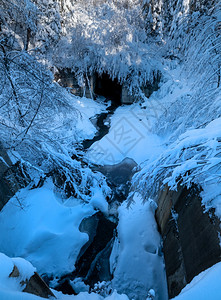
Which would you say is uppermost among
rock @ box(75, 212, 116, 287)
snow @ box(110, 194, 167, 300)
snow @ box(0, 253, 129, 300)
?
snow @ box(0, 253, 129, 300)

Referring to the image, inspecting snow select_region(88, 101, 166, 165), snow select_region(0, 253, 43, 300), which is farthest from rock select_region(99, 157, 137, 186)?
snow select_region(0, 253, 43, 300)

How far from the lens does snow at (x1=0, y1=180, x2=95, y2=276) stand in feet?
8.95

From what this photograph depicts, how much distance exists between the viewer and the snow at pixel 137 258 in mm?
2747

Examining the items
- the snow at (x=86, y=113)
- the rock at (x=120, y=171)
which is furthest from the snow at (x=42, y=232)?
the snow at (x=86, y=113)

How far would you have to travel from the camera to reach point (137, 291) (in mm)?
2705

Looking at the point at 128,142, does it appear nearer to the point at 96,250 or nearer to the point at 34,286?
the point at 96,250

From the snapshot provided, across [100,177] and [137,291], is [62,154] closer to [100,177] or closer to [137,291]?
[100,177]

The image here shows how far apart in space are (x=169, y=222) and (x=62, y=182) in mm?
2409

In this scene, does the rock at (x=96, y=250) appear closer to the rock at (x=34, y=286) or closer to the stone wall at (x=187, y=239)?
the stone wall at (x=187, y=239)

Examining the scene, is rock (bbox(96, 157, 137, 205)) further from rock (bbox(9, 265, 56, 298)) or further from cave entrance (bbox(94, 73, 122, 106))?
cave entrance (bbox(94, 73, 122, 106))

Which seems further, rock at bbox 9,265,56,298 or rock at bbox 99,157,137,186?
rock at bbox 99,157,137,186

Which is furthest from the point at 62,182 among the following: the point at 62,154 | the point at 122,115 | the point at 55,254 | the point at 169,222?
the point at 122,115

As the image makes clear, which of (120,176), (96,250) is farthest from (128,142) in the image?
(96,250)

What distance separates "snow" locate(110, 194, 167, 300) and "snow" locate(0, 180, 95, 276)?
76 cm
